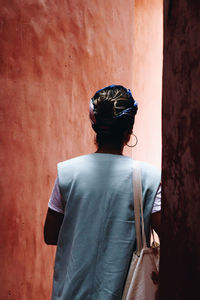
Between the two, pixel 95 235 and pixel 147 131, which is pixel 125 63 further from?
pixel 147 131

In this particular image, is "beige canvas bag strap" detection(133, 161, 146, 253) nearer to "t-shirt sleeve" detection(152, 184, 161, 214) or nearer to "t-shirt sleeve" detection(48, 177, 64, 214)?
"t-shirt sleeve" detection(152, 184, 161, 214)

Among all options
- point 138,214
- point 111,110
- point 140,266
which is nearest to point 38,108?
point 111,110

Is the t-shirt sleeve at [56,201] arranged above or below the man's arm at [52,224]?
above

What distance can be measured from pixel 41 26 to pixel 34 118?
2.55ft

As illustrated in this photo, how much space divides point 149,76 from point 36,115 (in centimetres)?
472

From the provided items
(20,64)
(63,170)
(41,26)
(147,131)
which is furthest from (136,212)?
(147,131)

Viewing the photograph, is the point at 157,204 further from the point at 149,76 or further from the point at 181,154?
the point at 149,76

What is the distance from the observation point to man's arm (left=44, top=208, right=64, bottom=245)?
1.42m

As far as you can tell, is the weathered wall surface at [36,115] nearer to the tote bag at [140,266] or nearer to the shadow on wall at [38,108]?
the shadow on wall at [38,108]

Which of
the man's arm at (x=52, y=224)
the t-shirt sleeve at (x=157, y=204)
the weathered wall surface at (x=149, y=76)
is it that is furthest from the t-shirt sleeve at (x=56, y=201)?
the weathered wall surface at (x=149, y=76)

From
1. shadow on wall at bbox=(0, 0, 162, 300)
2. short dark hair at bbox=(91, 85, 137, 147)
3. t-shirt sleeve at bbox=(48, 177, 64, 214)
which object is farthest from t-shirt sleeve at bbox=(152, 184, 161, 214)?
shadow on wall at bbox=(0, 0, 162, 300)

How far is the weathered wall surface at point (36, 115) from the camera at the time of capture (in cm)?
241

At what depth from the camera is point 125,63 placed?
11.4 feet

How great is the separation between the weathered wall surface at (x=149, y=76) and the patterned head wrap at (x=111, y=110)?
17.4 ft
